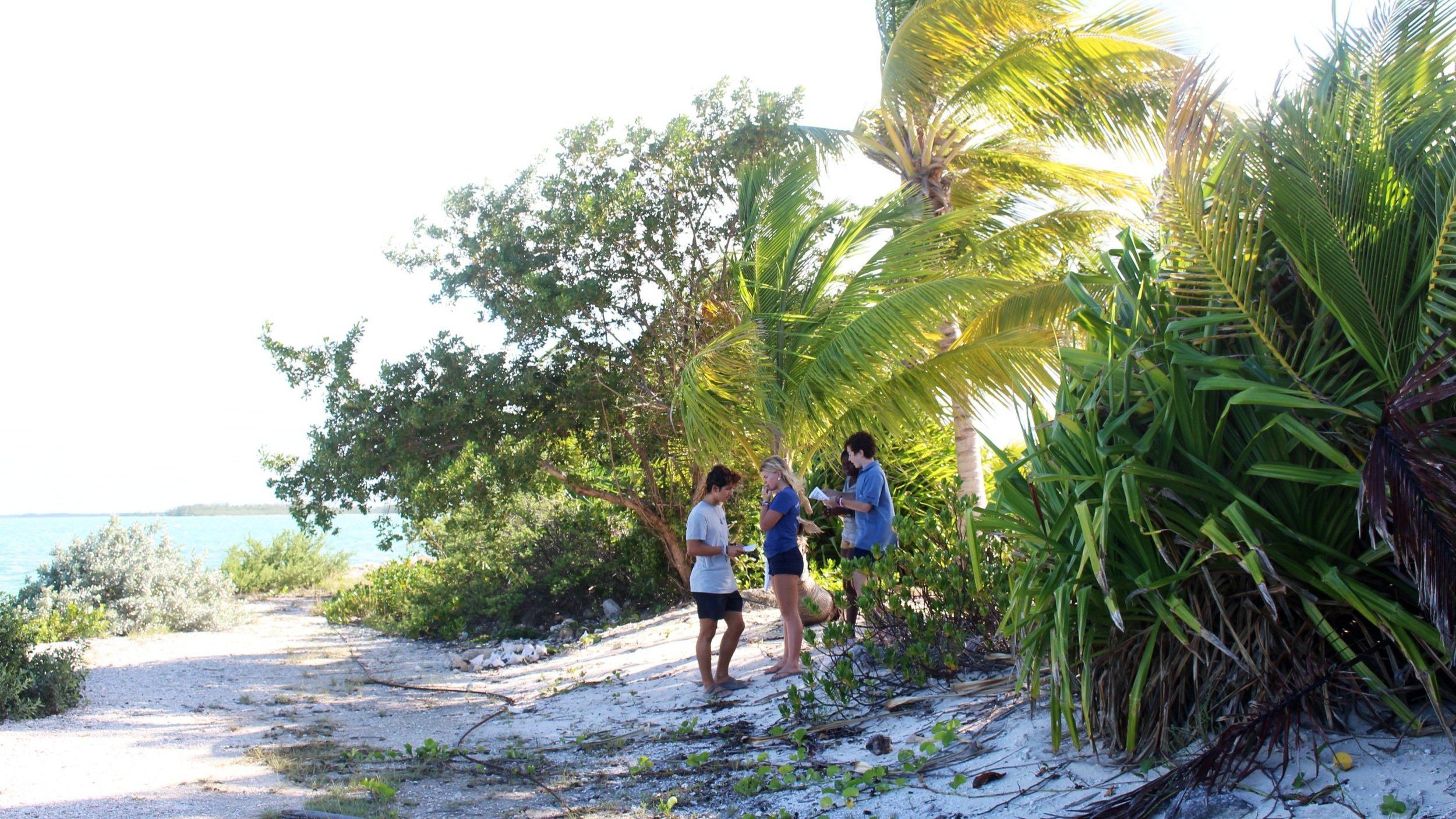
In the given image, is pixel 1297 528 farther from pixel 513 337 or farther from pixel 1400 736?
pixel 513 337

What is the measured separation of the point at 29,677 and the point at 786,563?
609 cm

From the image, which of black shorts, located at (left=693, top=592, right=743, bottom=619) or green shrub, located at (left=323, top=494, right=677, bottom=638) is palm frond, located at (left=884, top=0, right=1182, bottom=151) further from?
green shrub, located at (left=323, top=494, right=677, bottom=638)

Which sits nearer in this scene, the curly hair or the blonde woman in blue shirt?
the blonde woman in blue shirt

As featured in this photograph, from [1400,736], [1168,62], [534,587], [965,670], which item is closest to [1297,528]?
[1400,736]

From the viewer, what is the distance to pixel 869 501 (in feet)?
24.2

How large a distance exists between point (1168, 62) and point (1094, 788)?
775 cm

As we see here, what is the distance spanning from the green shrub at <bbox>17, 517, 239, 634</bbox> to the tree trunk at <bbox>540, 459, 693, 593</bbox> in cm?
599

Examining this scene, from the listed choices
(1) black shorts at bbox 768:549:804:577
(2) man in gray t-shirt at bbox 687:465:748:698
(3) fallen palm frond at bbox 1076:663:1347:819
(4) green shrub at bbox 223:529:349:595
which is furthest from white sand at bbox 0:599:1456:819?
(4) green shrub at bbox 223:529:349:595

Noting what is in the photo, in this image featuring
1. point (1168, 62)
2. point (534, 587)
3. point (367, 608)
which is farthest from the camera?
point (367, 608)

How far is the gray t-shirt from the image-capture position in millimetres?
7141

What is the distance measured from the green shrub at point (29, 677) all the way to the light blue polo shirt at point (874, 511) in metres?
6.57

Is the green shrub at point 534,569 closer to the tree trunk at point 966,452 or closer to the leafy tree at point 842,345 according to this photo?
the leafy tree at point 842,345

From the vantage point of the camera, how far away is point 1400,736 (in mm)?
3312

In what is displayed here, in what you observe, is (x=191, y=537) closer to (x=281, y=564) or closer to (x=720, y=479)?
(x=281, y=564)
